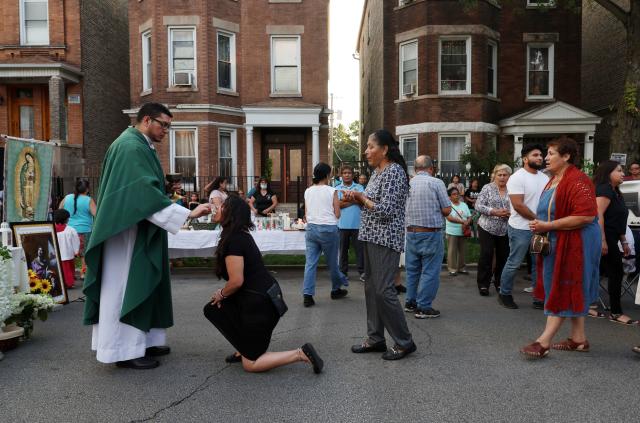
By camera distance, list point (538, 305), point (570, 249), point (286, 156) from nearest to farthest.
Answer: point (570, 249), point (538, 305), point (286, 156)

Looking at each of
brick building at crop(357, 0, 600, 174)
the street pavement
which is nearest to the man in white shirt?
the street pavement

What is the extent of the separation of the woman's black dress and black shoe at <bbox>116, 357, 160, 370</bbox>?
802 millimetres

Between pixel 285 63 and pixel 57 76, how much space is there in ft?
28.4

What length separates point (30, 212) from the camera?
26.2ft

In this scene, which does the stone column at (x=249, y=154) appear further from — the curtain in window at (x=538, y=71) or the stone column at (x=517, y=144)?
the curtain in window at (x=538, y=71)

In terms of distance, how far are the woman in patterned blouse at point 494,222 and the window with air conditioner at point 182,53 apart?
1457 cm

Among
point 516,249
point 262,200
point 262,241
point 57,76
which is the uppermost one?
point 57,76

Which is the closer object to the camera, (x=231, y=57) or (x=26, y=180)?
(x=26, y=180)

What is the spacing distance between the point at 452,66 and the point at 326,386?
1756 cm

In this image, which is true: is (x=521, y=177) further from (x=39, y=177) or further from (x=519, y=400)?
(x=39, y=177)

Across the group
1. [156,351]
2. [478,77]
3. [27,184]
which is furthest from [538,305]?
[478,77]

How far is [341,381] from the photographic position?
4445 mm

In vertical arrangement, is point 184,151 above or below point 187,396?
above

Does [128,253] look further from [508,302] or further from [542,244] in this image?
[508,302]
